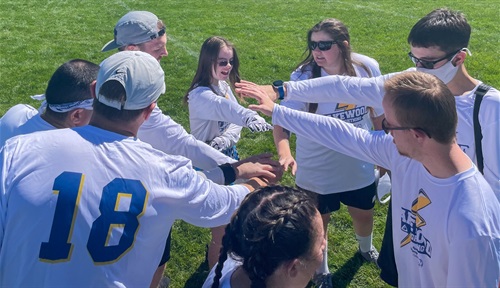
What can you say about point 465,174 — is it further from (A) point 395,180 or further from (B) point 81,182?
(B) point 81,182

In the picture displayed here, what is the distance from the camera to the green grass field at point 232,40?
221 inches

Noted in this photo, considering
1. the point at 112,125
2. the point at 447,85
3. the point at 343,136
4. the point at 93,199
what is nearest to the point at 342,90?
the point at 343,136

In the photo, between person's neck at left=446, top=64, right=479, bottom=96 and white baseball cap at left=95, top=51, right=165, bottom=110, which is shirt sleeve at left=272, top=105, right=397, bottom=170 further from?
white baseball cap at left=95, top=51, right=165, bottom=110

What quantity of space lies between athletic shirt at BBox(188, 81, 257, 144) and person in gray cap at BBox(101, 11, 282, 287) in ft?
1.44

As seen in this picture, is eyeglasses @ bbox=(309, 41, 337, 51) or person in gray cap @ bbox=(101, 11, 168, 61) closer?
person in gray cap @ bbox=(101, 11, 168, 61)

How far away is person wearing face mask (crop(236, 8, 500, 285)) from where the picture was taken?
3078mm

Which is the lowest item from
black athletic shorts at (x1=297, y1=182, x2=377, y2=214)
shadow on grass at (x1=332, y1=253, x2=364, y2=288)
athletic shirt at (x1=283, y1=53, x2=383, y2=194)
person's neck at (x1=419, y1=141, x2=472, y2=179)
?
shadow on grass at (x1=332, y1=253, x2=364, y2=288)

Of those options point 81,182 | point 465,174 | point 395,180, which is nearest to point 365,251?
point 395,180

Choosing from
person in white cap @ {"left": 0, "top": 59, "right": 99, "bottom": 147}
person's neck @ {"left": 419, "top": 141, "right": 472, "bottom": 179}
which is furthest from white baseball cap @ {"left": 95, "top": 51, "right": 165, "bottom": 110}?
person's neck @ {"left": 419, "top": 141, "right": 472, "bottom": 179}

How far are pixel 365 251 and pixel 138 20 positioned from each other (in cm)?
309

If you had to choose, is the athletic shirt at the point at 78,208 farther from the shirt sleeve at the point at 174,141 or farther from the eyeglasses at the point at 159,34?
the eyeglasses at the point at 159,34

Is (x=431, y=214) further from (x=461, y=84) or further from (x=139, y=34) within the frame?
(x=139, y=34)

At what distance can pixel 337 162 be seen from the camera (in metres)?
4.43

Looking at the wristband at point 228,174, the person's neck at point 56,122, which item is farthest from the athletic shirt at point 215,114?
the person's neck at point 56,122
